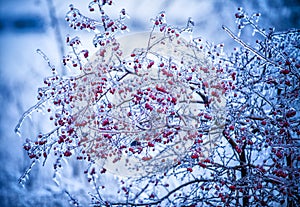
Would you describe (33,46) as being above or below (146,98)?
above

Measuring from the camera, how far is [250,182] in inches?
63.4

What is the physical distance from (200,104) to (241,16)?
0.49 m

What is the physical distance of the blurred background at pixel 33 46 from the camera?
6.75 ft

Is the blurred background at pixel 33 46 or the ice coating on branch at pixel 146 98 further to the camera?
the blurred background at pixel 33 46

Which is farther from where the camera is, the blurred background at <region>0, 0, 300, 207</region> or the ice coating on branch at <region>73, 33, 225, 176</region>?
the blurred background at <region>0, 0, 300, 207</region>

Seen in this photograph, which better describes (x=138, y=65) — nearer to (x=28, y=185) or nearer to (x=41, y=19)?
(x=41, y=19)

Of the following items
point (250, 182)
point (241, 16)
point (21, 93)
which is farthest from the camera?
point (21, 93)

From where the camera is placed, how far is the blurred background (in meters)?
2.06

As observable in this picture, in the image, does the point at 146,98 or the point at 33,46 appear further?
the point at 33,46

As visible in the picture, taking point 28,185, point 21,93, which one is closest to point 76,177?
point 28,185

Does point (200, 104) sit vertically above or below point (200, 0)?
below

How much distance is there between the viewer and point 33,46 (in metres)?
2.08

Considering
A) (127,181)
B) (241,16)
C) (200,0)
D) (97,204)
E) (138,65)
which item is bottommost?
(97,204)

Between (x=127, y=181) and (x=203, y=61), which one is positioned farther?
(x=127, y=181)
